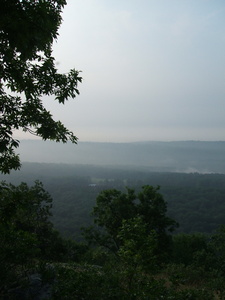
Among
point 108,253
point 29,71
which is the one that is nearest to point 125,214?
point 108,253

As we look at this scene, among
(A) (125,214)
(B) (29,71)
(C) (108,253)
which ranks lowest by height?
(C) (108,253)

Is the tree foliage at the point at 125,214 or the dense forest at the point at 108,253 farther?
the tree foliage at the point at 125,214

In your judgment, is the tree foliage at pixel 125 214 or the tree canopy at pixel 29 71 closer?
the tree canopy at pixel 29 71

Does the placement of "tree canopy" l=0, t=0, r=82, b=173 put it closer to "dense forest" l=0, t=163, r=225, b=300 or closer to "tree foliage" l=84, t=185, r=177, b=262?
"dense forest" l=0, t=163, r=225, b=300

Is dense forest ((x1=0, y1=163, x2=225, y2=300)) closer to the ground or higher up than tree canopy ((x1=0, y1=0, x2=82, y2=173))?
closer to the ground

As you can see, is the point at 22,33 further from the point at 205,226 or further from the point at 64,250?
the point at 205,226

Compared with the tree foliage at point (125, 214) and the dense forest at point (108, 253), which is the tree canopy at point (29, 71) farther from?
the tree foliage at point (125, 214)

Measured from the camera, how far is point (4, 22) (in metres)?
4.44

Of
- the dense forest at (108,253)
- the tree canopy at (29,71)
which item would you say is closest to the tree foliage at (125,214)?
the dense forest at (108,253)

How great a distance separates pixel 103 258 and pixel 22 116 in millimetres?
18721

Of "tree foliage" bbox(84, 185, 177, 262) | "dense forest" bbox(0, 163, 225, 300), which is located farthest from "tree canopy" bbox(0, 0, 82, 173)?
"tree foliage" bbox(84, 185, 177, 262)

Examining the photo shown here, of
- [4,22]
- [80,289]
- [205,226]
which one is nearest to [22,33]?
[4,22]

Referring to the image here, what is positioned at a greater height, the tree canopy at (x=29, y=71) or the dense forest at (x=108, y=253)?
the tree canopy at (x=29, y=71)

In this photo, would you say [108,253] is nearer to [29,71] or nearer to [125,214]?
[125,214]
